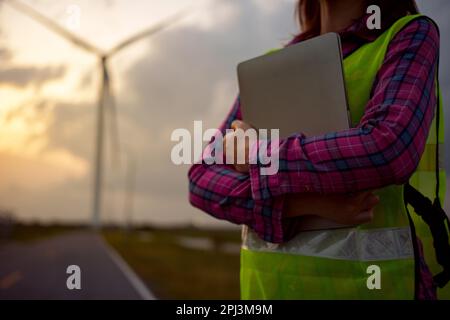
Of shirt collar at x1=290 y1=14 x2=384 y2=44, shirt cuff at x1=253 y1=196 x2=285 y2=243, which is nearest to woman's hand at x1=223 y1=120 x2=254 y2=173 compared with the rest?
shirt cuff at x1=253 y1=196 x2=285 y2=243

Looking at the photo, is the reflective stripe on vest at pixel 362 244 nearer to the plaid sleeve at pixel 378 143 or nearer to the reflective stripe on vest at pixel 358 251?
the reflective stripe on vest at pixel 358 251

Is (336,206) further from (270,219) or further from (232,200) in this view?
(232,200)

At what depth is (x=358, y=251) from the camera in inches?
46.8

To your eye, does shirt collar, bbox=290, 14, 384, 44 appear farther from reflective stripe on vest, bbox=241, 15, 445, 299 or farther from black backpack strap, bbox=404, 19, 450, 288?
black backpack strap, bbox=404, 19, 450, 288

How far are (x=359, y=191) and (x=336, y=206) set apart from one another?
0.06 metres

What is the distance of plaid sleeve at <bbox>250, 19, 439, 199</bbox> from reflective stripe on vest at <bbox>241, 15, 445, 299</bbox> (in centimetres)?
7

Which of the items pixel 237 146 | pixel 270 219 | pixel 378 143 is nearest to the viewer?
pixel 378 143

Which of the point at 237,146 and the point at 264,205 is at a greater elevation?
the point at 237,146

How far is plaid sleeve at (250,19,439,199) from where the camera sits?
1.11 metres

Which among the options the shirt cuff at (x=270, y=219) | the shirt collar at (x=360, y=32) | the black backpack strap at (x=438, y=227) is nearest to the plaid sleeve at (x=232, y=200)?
the shirt cuff at (x=270, y=219)

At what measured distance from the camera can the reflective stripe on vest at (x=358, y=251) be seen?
1.18m

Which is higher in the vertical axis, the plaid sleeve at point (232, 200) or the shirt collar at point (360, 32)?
the shirt collar at point (360, 32)

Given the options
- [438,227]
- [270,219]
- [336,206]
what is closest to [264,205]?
[270,219]

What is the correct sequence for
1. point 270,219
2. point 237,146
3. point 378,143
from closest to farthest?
point 378,143
point 270,219
point 237,146
